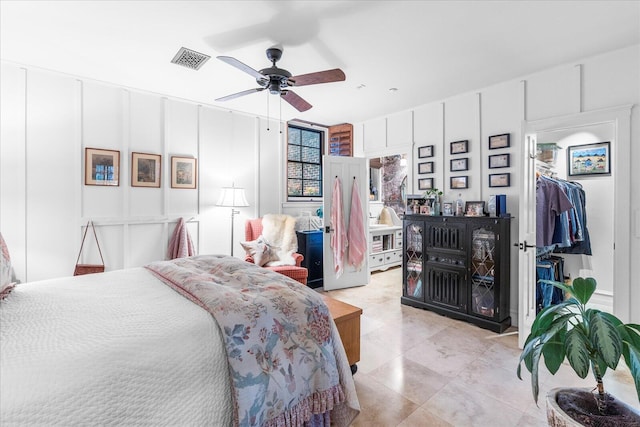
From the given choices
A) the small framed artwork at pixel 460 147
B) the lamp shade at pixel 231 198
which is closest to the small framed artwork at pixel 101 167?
the lamp shade at pixel 231 198

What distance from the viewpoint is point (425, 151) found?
13.5ft

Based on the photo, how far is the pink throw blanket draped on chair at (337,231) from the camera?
4488 mm

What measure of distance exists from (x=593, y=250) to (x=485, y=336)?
222cm

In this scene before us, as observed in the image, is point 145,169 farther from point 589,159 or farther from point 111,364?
point 589,159

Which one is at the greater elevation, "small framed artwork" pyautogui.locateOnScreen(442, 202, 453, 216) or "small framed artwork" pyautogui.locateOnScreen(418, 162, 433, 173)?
"small framed artwork" pyautogui.locateOnScreen(418, 162, 433, 173)

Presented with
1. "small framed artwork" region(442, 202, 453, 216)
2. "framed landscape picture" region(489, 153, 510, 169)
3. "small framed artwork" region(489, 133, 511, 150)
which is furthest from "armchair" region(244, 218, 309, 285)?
"small framed artwork" region(489, 133, 511, 150)

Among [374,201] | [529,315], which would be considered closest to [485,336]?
[529,315]

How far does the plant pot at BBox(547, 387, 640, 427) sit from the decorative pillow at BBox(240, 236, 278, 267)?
302 cm

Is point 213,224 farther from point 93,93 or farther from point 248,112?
point 93,93

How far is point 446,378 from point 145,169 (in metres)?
3.75

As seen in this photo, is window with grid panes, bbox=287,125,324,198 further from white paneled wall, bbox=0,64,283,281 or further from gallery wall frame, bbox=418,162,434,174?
gallery wall frame, bbox=418,162,434,174

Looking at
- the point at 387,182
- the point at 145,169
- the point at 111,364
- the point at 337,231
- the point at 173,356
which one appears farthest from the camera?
the point at 387,182

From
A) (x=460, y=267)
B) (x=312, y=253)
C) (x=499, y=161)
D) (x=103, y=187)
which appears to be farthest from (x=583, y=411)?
(x=103, y=187)

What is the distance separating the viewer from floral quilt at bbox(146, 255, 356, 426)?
4.17ft
